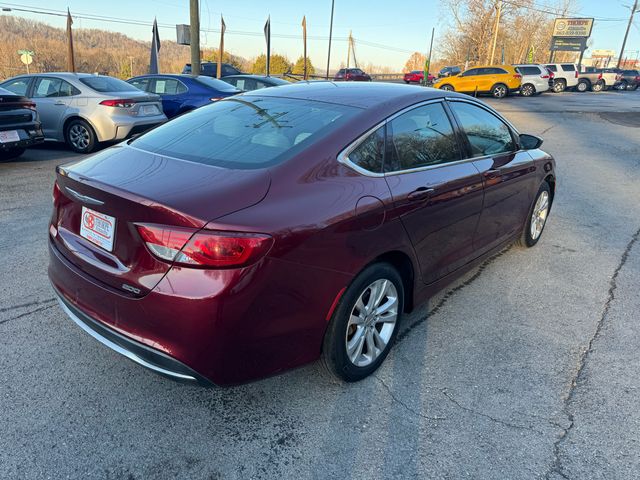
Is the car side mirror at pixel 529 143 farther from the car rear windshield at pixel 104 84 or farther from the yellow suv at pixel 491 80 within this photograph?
the yellow suv at pixel 491 80

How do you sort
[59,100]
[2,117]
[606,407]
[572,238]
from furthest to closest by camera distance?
1. [59,100]
2. [2,117]
3. [572,238]
4. [606,407]

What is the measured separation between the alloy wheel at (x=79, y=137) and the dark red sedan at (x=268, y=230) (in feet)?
21.9

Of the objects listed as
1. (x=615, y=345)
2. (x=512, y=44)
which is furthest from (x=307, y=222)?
(x=512, y=44)

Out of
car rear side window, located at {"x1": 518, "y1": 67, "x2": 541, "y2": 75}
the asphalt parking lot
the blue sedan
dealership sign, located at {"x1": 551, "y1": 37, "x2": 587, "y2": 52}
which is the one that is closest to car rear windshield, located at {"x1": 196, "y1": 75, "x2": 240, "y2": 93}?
the blue sedan

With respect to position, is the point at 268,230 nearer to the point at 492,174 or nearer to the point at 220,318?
the point at 220,318

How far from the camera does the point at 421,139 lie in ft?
9.95

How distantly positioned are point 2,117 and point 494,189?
710 centimetres

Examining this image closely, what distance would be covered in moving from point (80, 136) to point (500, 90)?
2351cm

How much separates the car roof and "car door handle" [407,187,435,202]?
0.54 m

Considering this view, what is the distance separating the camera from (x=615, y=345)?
3.21 m

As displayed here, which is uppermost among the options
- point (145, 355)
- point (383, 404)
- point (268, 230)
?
point (268, 230)

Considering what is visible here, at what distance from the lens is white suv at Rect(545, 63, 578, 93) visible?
107 ft

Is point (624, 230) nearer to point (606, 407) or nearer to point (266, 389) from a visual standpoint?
point (606, 407)

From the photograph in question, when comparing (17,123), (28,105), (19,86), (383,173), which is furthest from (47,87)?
(383,173)
